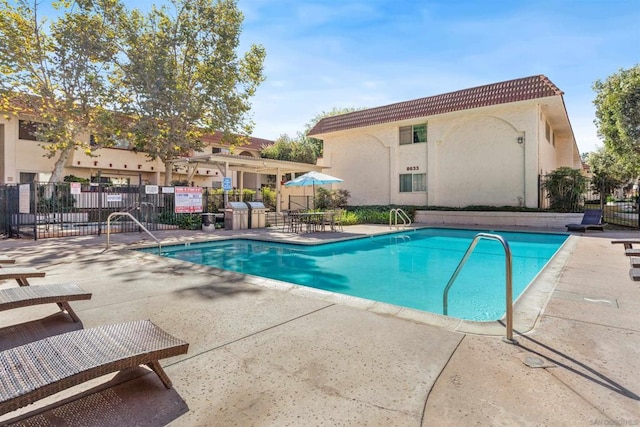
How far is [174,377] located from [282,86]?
1851 cm

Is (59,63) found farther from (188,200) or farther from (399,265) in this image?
(399,265)

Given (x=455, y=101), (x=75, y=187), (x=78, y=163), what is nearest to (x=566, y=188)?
(x=455, y=101)

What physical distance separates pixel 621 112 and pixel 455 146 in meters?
8.60

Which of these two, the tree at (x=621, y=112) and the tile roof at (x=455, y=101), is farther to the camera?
the tree at (x=621, y=112)

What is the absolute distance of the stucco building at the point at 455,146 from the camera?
16.5 metres

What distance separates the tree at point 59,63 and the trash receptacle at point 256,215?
10080 mm

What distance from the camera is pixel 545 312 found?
3893mm

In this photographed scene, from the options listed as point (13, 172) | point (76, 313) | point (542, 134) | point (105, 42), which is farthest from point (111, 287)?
point (13, 172)

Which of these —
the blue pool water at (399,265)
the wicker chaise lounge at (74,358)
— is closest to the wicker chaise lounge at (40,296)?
the wicker chaise lounge at (74,358)

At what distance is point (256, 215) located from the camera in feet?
49.8

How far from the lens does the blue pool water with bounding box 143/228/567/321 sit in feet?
19.9

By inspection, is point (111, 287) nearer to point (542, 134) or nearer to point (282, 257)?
point (282, 257)

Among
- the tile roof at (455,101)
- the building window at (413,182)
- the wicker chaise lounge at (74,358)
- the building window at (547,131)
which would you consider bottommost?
the wicker chaise lounge at (74,358)

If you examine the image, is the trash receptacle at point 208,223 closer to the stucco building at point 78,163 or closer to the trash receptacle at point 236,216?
the trash receptacle at point 236,216
